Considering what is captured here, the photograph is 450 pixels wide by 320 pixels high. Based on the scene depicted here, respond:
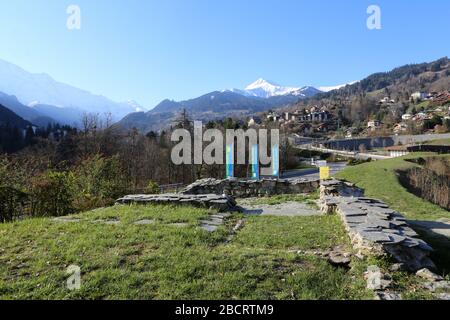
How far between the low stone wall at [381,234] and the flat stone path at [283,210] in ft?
3.12

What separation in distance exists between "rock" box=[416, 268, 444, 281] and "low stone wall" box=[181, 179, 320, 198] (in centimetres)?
1021

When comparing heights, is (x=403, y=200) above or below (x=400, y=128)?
below

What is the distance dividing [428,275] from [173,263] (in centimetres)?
400

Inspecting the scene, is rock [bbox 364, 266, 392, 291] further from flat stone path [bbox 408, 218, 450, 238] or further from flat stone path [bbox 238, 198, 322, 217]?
flat stone path [bbox 408, 218, 450, 238]

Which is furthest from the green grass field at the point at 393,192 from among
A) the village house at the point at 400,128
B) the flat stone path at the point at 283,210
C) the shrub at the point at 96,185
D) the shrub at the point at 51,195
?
the village house at the point at 400,128

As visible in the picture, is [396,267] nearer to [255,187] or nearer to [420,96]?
[255,187]

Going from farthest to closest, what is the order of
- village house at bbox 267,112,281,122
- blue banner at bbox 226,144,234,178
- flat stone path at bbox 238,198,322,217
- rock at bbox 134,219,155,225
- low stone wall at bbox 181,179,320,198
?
1. village house at bbox 267,112,281,122
2. blue banner at bbox 226,144,234,178
3. low stone wall at bbox 181,179,320,198
4. flat stone path at bbox 238,198,322,217
5. rock at bbox 134,219,155,225

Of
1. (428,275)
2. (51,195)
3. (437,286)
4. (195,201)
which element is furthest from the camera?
(51,195)

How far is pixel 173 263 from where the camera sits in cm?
548

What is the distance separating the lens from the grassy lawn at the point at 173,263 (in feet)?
15.4

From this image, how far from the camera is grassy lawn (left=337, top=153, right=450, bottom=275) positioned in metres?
7.97

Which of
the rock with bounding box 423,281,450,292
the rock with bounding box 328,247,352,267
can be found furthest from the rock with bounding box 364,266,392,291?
the rock with bounding box 423,281,450,292

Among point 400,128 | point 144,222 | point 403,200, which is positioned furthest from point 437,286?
point 400,128

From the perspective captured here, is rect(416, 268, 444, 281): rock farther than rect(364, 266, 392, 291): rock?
Yes
